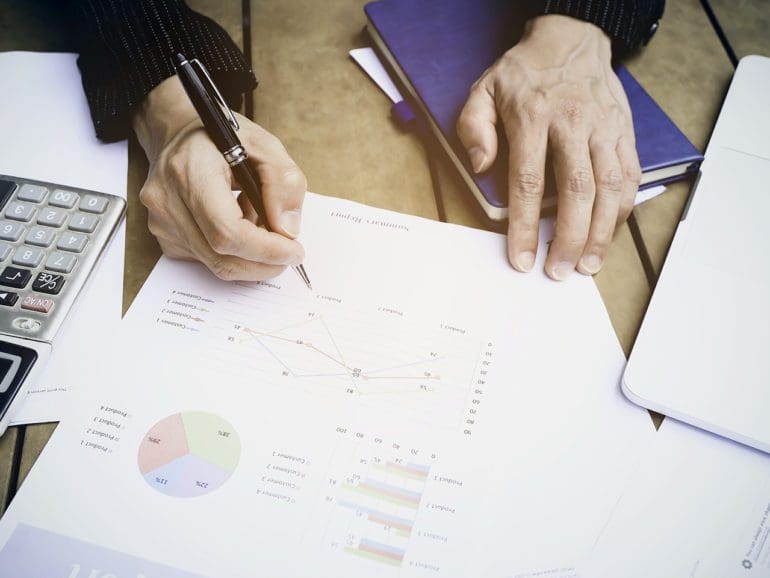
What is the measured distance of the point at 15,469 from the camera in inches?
17.4

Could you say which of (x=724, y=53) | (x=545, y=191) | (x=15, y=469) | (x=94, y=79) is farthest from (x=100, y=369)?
(x=724, y=53)

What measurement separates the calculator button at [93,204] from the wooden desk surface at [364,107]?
3cm

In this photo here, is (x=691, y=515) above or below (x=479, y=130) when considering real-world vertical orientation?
below

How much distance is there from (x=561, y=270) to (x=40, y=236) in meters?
0.48

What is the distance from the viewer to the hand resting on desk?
550 mm

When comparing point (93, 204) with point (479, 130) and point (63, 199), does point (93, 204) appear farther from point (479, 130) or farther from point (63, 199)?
point (479, 130)

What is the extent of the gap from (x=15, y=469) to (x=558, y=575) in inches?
16.2

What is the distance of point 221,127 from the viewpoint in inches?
19.3

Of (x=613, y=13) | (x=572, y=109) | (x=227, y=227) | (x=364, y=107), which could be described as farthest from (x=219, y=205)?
(x=613, y=13)

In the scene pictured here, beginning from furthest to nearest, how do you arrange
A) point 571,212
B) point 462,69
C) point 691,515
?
1. point 462,69
2. point 571,212
3. point 691,515

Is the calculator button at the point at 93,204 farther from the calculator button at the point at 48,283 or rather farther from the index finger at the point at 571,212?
the index finger at the point at 571,212

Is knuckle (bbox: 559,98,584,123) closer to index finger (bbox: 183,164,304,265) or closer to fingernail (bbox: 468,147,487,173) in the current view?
fingernail (bbox: 468,147,487,173)

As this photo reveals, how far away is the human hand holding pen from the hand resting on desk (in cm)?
19

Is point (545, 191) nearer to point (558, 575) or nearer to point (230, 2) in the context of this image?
point (558, 575)
